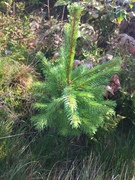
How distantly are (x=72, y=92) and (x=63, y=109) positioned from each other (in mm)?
171

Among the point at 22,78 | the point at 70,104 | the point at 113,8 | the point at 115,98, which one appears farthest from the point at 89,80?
the point at 113,8

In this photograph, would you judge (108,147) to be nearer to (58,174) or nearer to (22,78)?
(58,174)

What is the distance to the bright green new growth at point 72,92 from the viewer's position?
7.69 feet

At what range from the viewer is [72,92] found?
2.38 meters

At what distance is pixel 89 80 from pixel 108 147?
833 millimetres

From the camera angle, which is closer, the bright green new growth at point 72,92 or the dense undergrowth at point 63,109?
the bright green new growth at point 72,92

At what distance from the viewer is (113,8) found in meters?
3.94

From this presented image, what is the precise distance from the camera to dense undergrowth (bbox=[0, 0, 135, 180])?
248cm

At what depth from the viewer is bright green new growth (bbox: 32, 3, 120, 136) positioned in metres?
2.34

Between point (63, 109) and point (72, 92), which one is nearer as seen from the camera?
point (72, 92)

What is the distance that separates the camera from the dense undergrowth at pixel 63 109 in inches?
97.7

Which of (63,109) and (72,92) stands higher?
(72,92)

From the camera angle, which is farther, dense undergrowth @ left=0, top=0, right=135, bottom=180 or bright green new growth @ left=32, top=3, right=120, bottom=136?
dense undergrowth @ left=0, top=0, right=135, bottom=180

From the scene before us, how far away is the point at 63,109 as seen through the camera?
2.48m
